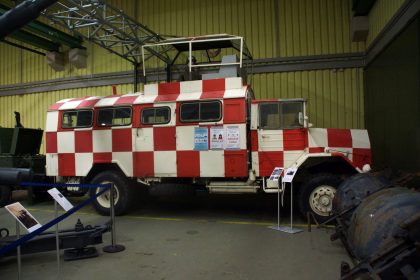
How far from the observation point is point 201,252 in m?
4.72

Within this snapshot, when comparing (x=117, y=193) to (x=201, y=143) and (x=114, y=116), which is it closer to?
(x=114, y=116)

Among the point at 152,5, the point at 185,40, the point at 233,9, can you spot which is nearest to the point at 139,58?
the point at 152,5

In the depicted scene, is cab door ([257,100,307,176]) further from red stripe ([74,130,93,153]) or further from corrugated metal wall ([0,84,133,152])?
corrugated metal wall ([0,84,133,152])

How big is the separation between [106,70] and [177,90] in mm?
5352

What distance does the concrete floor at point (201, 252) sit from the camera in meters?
3.99

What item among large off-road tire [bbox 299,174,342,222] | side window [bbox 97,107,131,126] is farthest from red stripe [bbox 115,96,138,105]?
large off-road tire [bbox 299,174,342,222]

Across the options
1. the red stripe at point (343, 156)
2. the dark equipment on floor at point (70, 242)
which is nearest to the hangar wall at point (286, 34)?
the red stripe at point (343, 156)

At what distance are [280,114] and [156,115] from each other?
2314 mm

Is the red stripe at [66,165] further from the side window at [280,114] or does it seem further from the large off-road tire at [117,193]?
the side window at [280,114]

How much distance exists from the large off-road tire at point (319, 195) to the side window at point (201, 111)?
1.95 m

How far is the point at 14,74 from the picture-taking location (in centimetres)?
1291

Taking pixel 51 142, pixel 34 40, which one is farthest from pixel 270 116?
pixel 34 40

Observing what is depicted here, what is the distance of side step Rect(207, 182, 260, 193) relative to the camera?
6268mm

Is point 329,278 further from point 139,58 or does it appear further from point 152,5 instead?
point 152,5
